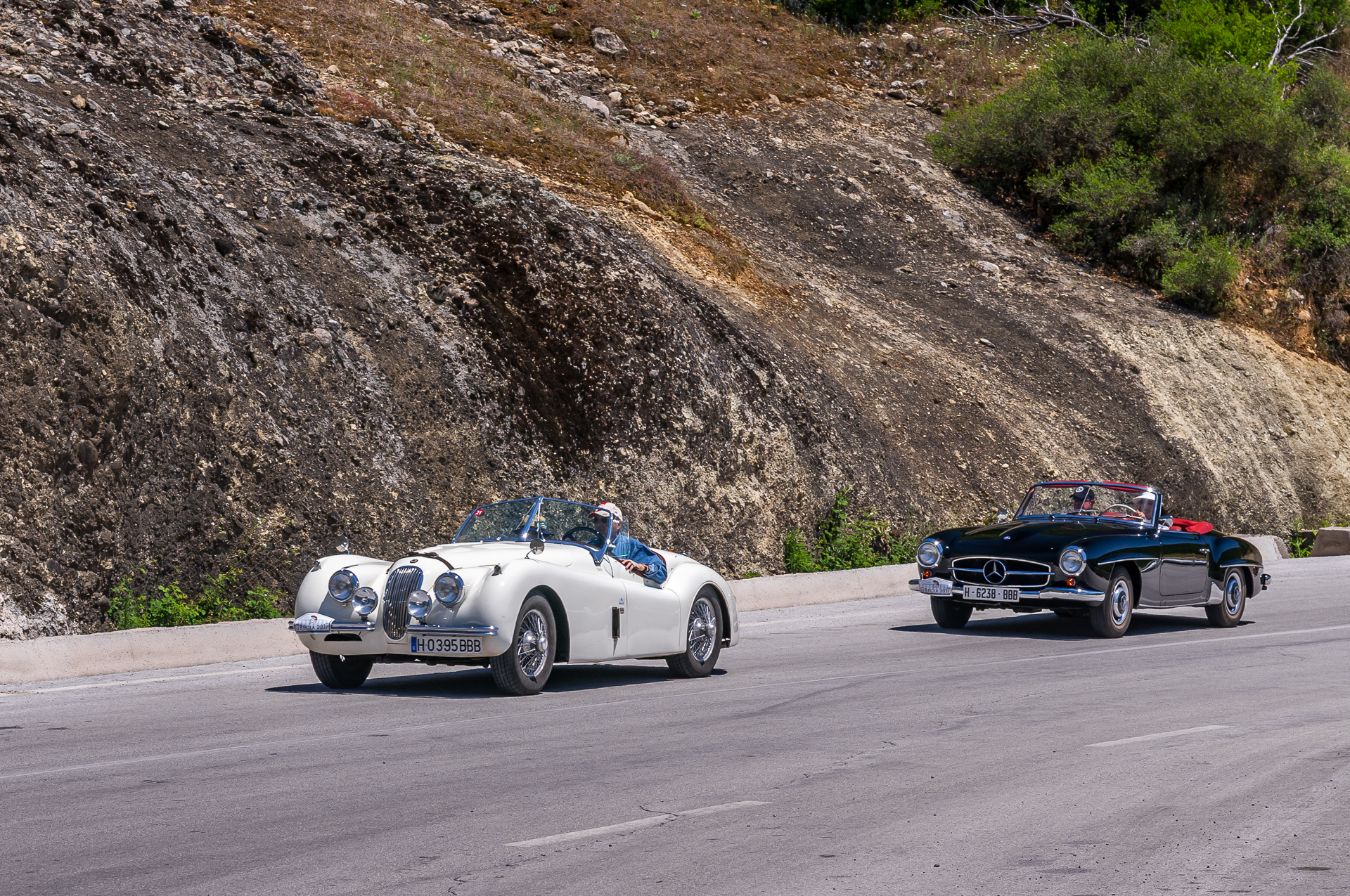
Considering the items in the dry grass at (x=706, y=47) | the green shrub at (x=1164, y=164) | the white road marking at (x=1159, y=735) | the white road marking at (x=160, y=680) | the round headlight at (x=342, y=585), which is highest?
the dry grass at (x=706, y=47)

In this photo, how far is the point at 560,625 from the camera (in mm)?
9727

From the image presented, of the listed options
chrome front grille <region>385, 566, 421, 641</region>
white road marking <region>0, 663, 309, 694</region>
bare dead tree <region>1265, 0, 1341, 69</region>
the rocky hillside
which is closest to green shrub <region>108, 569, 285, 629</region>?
the rocky hillside

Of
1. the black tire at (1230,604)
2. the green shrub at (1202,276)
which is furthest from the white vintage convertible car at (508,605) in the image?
the green shrub at (1202,276)

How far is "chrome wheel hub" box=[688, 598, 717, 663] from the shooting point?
1092 centimetres

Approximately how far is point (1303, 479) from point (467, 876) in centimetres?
3108

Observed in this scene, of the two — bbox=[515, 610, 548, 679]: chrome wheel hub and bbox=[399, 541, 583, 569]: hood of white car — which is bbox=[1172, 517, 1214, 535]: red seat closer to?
bbox=[399, 541, 583, 569]: hood of white car

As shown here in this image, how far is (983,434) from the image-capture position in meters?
25.7

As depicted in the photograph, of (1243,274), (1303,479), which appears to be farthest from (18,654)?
(1243,274)

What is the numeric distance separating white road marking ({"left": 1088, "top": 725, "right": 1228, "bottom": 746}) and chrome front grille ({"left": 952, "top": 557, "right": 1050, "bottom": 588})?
4976 mm

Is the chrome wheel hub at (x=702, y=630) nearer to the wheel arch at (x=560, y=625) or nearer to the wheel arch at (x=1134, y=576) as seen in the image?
the wheel arch at (x=560, y=625)

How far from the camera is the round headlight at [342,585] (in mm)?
9484

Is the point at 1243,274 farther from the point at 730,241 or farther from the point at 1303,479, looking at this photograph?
the point at 730,241

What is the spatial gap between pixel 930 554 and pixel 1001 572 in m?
0.87

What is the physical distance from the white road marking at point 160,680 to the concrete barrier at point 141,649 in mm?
475
